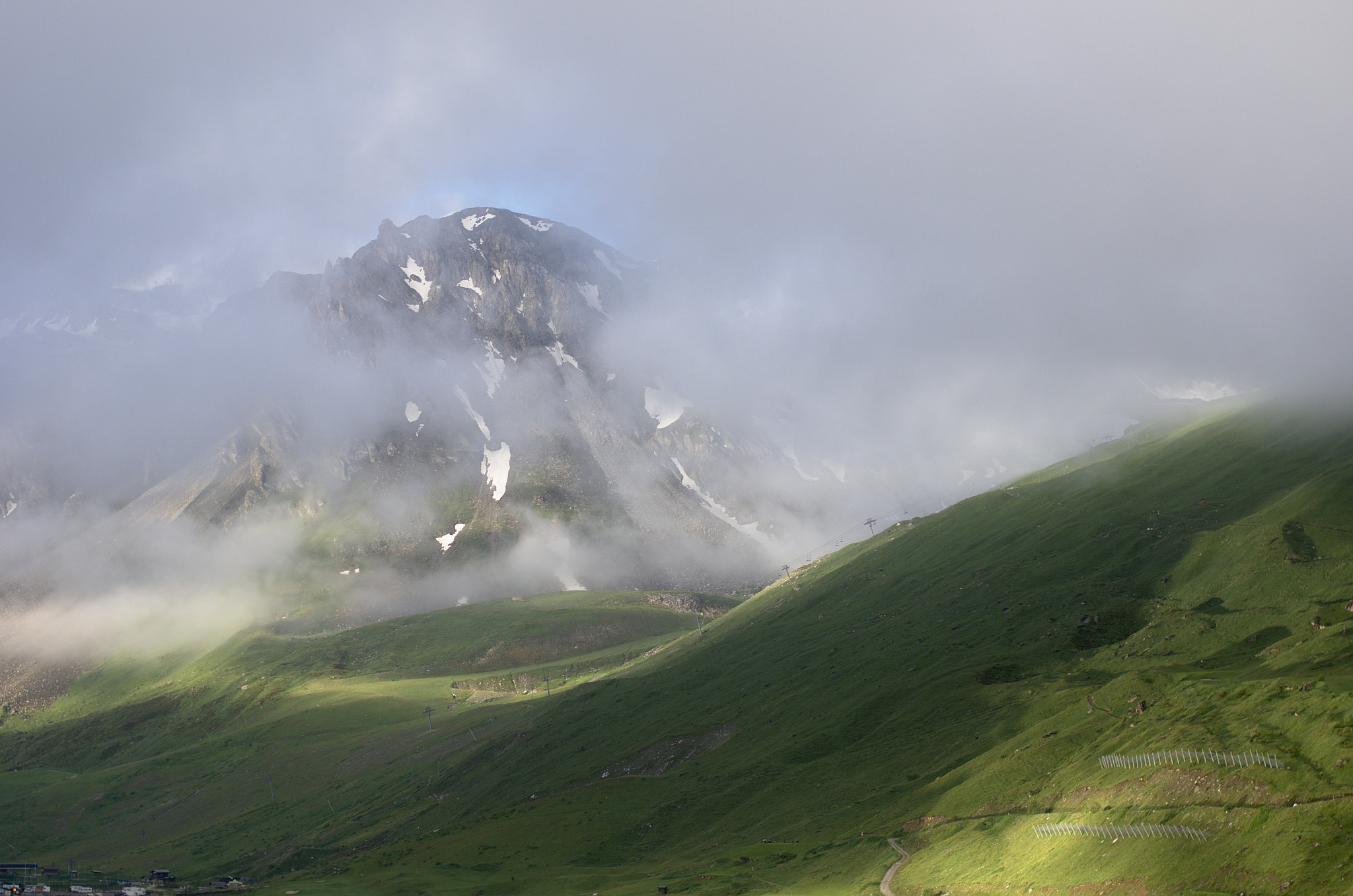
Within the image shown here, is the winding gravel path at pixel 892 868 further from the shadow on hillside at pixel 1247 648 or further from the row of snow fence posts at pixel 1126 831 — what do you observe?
the shadow on hillside at pixel 1247 648

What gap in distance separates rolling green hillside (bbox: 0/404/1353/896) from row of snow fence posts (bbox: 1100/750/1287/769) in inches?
15.2

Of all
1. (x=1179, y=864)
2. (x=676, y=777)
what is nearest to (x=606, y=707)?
(x=676, y=777)

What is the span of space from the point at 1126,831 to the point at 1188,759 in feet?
16.2

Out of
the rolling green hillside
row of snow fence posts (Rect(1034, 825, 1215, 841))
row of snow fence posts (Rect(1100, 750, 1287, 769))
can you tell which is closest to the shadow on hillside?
the rolling green hillside

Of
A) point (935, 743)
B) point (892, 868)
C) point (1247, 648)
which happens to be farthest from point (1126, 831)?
point (1247, 648)

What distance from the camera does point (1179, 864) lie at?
34594 millimetres

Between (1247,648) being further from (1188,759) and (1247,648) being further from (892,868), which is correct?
(1188,759)

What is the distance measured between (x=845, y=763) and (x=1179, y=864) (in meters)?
50.3

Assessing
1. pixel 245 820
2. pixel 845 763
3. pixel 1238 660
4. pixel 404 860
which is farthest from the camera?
pixel 245 820

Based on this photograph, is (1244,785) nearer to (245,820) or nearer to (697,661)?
(697,661)

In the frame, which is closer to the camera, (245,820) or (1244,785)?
(1244,785)

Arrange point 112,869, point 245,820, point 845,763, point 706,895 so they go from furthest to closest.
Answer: point 245,820 < point 112,869 < point 845,763 < point 706,895

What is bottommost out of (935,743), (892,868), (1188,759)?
(892,868)

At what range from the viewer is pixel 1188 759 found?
133ft
